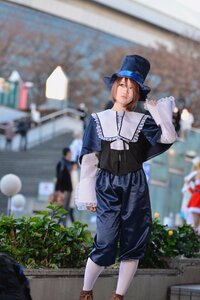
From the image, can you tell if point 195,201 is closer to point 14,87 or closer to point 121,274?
point 121,274

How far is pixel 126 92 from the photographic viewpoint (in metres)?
6.09

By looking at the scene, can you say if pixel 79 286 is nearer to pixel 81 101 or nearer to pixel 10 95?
pixel 10 95

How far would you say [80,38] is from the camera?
54.4 meters

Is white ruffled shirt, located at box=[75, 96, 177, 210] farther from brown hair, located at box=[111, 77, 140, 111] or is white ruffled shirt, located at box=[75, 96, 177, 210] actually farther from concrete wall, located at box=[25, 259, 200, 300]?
concrete wall, located at box=[25, 259, 200, 300]

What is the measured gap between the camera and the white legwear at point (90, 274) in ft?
19.3

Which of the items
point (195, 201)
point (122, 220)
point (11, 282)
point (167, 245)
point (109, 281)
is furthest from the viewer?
point (195, 201)

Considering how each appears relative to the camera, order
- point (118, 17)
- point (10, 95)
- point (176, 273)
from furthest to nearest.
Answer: point (118, 17), point (10, 95), point (176, 273)

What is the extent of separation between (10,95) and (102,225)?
42942 millimetres

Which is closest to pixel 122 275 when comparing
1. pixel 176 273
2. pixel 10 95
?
pixel 176 273

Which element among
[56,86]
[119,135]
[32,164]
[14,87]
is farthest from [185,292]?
[14,87]

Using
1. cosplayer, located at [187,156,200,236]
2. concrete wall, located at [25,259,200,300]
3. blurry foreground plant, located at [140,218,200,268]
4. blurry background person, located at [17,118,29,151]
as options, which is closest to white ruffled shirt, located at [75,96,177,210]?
concrete wall, located at [25,259,200,300]

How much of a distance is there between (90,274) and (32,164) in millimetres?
25237

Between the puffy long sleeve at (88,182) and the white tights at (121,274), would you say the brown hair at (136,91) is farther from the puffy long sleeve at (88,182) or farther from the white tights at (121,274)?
the white tights at (121,274)

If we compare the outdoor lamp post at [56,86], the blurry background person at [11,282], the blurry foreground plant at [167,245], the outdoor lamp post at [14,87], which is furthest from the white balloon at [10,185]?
the outdoor lamp post at [14,87]
